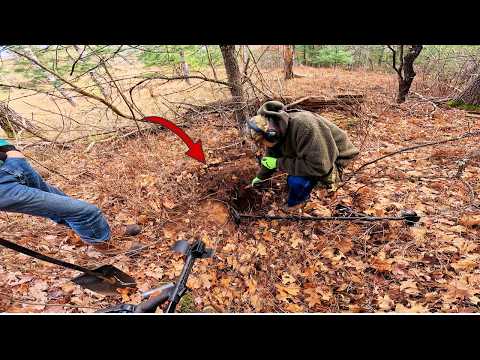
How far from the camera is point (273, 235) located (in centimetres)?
354

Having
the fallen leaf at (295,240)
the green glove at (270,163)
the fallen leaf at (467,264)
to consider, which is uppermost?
the green glove at (270,163)

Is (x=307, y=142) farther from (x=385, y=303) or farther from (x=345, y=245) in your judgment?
(x=385, y=303)

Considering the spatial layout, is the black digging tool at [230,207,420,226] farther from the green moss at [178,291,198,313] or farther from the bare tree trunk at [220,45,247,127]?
the bare tree trunk at [220,45,247,127]

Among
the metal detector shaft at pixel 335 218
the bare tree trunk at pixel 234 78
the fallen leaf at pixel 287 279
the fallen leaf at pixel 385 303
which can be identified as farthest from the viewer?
the bare tree trunk at pixel 234 78

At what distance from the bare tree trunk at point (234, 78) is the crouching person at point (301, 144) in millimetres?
1736

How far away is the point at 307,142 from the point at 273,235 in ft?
4.46

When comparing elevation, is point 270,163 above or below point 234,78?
below

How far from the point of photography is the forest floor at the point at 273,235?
2.74 m

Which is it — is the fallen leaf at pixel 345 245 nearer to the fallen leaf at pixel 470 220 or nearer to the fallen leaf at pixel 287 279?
the fallen leaf at pixel 287 279

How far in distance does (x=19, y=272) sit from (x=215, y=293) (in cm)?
242

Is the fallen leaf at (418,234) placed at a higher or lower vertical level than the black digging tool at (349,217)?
lower

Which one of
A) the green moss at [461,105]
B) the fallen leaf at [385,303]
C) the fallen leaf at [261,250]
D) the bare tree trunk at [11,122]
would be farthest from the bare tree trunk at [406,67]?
the bare tree trunk at [11,122]

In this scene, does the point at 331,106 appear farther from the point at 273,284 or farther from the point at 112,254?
the point at 112,254

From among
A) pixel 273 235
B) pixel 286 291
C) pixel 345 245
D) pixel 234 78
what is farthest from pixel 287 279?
pixel 234 78
